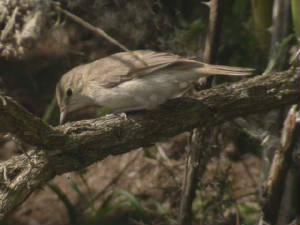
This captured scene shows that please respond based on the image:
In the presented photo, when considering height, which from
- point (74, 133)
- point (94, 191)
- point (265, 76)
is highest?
point (265, 76)

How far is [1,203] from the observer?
311 cm

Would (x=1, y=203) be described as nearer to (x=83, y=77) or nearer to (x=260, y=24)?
(x=83, y=77)

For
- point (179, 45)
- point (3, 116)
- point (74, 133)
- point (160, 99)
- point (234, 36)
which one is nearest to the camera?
point (3, 116)

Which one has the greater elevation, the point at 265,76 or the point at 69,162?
the point at 265,76

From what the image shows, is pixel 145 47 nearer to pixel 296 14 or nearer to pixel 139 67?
pixel 139 67

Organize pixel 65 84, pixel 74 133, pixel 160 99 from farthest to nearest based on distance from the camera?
pixel 65 84, pixel 160 99, pixel 74 133

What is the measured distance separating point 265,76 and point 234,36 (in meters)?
1.78

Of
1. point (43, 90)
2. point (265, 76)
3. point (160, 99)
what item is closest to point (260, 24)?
point (265, 76)

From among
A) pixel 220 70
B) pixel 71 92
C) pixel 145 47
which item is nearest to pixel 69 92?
pixel 71 92

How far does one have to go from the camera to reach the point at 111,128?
3.50 m

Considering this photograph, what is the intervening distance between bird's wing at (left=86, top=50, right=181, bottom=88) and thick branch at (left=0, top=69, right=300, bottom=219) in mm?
321

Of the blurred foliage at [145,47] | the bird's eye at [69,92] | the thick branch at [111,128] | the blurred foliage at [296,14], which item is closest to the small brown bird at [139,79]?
the bird's eye at [69,92]

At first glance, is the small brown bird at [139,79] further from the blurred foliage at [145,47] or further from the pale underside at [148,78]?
the blurred foliage at [145,47]

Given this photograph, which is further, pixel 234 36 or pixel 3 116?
pixel 234 36
